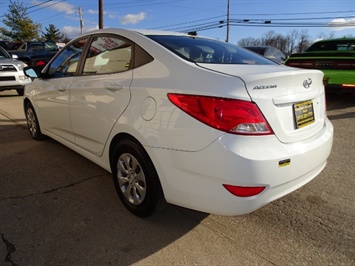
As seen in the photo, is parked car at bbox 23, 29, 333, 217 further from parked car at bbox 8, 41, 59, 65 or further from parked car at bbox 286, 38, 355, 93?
parked car at bbox 8, 41, 59, 65

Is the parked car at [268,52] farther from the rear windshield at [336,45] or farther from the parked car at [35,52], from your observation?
the parked car at [35,52]

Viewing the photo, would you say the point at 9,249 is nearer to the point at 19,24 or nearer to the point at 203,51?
the point at 203,51

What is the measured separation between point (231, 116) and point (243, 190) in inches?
19.4

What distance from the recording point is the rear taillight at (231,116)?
1.98 meters

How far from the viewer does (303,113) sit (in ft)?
7.68

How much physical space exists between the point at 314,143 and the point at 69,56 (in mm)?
2987

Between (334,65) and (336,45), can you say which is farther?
(336,45)

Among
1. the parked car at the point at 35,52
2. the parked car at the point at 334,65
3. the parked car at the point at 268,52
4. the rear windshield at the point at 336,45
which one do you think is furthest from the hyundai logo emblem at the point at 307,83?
the parked car at the point at 35,52

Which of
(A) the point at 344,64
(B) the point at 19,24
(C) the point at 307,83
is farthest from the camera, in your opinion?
(B) the point at 19,24

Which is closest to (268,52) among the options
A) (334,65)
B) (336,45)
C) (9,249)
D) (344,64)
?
(336,45)

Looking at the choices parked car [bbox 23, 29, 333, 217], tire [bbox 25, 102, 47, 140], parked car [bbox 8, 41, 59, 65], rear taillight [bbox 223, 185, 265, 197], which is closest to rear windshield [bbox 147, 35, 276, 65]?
parked car [bbox 23, 29, 333, 217]

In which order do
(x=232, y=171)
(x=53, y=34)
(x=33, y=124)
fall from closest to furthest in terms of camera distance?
1. (x=232, y=171)
2. (x=33, y=124)
3. (x=53, y=34)

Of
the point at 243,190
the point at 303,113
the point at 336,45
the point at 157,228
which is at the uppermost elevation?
the point at 336,45

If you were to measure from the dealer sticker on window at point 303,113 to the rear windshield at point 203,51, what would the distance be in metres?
0.65
